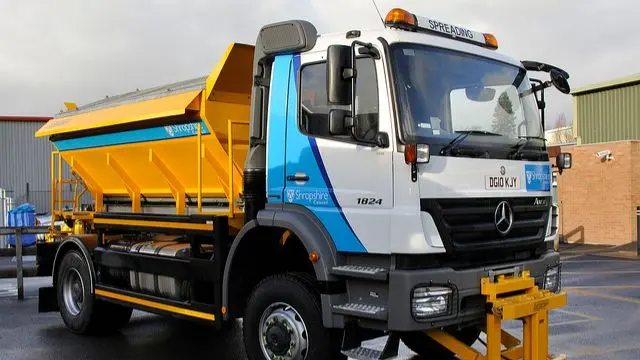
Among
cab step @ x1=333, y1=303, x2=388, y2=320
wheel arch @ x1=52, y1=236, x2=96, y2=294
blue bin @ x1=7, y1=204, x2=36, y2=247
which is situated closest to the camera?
cab step @ x1=333, y1=303, x2=388, y2=320

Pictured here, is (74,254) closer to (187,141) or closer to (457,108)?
(187,141)

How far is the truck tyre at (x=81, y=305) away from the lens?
8.14 meters

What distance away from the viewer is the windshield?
4.98 m

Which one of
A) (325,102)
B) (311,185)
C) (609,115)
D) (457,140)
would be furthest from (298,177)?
(609,115)

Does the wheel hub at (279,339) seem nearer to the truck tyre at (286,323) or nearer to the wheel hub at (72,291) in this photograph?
the truck tyre at (286,323)

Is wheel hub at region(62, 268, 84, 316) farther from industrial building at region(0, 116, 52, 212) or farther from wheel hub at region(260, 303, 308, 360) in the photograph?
industrial building at region(0, 116, 52, 212)

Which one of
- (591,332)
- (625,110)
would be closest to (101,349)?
(591,332)

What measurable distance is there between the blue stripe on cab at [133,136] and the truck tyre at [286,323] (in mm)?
1814

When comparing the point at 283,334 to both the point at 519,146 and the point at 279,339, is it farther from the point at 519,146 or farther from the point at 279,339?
the point at 519,146

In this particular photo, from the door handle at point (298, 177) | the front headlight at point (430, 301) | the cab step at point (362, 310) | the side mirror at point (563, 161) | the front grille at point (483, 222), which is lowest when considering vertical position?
the cab step at point (362, 310)

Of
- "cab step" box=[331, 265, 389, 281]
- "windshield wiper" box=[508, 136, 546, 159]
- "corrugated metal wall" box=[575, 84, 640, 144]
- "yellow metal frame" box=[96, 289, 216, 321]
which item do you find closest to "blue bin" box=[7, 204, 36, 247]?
"yellow metal frame" box=[96, 289, 216, 321]

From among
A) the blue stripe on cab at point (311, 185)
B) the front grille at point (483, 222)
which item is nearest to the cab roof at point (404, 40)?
the blue stripe on cab at point (311, 185)

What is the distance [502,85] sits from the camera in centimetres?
587

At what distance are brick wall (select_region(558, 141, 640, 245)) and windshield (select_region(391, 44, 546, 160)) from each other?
1461cm
